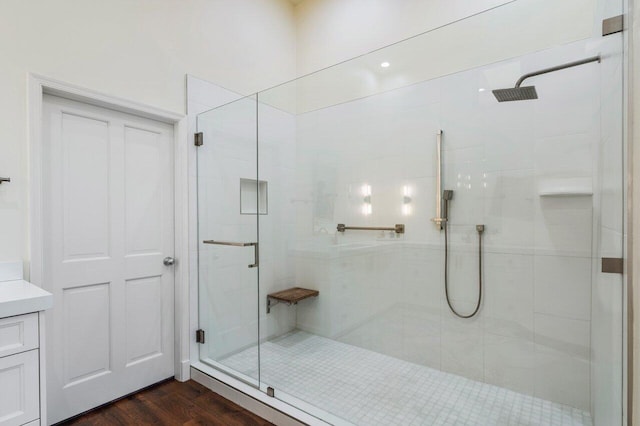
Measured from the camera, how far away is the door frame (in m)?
1.75

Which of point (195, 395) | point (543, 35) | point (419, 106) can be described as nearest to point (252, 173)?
point (419, 106)

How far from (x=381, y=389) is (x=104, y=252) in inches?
78.6

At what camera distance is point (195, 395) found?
2.21 metres

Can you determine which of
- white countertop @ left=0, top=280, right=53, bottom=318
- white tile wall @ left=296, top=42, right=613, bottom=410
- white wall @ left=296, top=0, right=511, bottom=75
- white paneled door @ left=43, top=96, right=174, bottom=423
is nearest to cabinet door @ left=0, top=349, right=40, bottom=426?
white countertop @ left=0, top=280, right=53, bottom=318

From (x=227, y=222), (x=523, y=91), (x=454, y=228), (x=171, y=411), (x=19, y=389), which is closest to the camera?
(x=19, y=389)

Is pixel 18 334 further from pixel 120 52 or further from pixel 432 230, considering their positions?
pixel 432 230

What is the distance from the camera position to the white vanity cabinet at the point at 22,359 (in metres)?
1.22

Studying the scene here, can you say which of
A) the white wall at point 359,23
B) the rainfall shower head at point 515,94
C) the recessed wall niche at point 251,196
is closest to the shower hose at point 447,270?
the rainfall shower head at point 515,94

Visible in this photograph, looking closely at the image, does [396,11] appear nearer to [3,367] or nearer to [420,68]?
[420,68]

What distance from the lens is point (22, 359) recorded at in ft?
4.16

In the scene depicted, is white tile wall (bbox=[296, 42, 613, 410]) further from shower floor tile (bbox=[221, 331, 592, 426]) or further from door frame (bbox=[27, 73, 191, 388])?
door frame (bbox=[27, 73, 191, 388])

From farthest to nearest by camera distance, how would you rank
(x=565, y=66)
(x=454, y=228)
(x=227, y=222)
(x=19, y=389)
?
1. (x=227, y=222)
2. (x=454, y=228)
3. (x=565, y=66)
4. (x=19, y=389)

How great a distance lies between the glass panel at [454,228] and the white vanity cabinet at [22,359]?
1.21m

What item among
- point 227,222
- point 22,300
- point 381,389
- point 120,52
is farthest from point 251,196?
point 381,389
